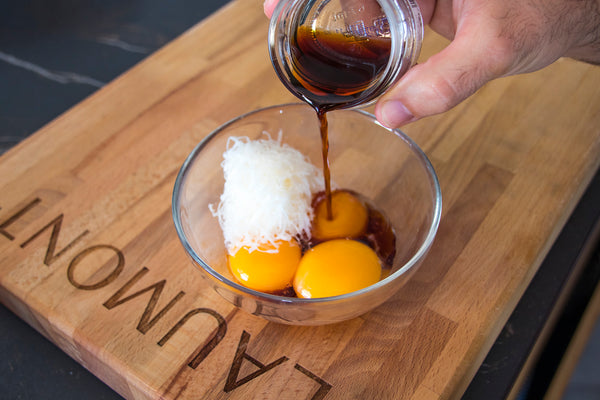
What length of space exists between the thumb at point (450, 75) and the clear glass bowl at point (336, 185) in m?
0.15

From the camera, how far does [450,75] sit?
102 cm

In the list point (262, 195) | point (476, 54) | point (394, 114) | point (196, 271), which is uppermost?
point (476, 54)

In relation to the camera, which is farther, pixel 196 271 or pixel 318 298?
pixel 196 271

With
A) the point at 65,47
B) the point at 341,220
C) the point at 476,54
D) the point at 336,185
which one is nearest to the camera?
the point at 476,54

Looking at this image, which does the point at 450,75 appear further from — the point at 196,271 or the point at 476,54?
the point at 196,271

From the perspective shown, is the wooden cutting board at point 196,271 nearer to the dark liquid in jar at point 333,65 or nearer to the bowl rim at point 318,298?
the bowl rim at point 318,298

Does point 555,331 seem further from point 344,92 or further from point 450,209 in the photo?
point 344,92

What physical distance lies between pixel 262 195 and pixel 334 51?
0.34m

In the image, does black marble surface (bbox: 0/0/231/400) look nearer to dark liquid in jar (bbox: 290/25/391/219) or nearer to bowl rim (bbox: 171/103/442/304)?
bowl rim (bbox: 171/103/442/304)

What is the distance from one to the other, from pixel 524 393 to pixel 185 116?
1.17 m

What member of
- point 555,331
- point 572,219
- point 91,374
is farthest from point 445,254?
point 91,374

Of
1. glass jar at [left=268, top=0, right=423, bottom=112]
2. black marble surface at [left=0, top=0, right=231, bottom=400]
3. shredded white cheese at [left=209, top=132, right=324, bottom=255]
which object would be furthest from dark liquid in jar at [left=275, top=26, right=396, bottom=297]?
black marble surface at [left=0, top=0, right=231, bottom=400]

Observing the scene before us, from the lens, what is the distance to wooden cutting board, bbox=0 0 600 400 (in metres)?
1.04

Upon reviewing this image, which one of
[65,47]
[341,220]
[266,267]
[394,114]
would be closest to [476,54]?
[394,114]
